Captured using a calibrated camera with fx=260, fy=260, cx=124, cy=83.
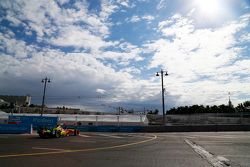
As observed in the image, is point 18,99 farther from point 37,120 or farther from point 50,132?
point 50,132

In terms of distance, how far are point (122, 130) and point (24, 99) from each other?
96005 millimetres

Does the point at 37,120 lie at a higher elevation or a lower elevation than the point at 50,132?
higher

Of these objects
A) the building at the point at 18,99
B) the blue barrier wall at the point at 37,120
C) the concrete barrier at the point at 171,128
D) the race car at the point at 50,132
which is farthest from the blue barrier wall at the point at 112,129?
the building at the point at 18,99

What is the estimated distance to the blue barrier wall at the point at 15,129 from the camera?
32.8m

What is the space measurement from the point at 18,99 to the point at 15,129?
101650 millimetres

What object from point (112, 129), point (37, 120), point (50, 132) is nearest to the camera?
point (50, 132)

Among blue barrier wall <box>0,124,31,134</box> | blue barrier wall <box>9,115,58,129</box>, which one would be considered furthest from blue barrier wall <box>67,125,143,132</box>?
blue barrier wall <box>0,124,31,134</box>

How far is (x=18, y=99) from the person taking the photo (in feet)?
417

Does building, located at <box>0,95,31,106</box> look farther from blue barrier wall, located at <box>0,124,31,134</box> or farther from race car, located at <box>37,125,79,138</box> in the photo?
race car, located at <box>37,125,79,138</box>

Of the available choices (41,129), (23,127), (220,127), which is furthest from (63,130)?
(220,127)

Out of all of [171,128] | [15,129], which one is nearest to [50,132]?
[15,129]

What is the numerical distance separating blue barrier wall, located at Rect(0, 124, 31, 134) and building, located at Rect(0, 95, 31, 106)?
86242mm

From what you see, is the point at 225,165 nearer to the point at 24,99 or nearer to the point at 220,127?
the point at 220,127

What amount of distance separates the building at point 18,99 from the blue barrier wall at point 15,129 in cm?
8624
